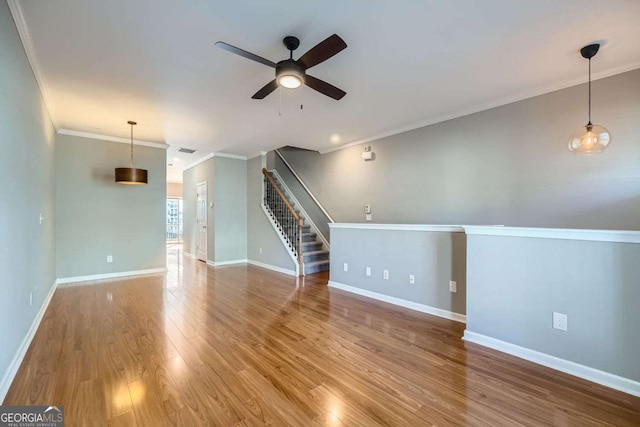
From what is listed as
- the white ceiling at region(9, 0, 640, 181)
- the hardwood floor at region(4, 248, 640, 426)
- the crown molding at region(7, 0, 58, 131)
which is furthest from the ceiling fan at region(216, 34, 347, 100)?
the hardwood floor at region(4, 248, 640, 426)

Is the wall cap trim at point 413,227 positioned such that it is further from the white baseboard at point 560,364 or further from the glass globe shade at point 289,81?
the glass globe shade at point 289,81

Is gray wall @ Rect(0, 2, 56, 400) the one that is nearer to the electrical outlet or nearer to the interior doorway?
the electrical outlet

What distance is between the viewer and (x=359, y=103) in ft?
12.6

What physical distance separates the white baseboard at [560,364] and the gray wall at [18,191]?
12.6ft

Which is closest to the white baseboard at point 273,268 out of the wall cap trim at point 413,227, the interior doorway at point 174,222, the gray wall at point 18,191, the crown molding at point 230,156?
the wall cap trim at point 413,227

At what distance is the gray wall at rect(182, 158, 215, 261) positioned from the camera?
6879 millimetres

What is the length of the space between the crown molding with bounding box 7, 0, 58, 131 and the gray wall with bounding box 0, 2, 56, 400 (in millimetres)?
55

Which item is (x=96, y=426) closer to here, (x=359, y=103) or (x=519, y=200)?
(x=359, y=103)

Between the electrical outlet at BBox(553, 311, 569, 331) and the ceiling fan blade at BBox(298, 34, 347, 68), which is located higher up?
the ceiling fan blade at BBox(298, 34, 347, 68)

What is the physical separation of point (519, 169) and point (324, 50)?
301 centimetres

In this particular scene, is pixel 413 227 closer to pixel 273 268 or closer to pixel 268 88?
pixel 268 88

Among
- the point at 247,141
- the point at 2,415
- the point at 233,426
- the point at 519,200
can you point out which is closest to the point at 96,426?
the point at 2,415

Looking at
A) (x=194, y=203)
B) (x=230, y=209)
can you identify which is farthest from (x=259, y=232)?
(x=194, y=203)

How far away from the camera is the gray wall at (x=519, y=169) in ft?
9.70
